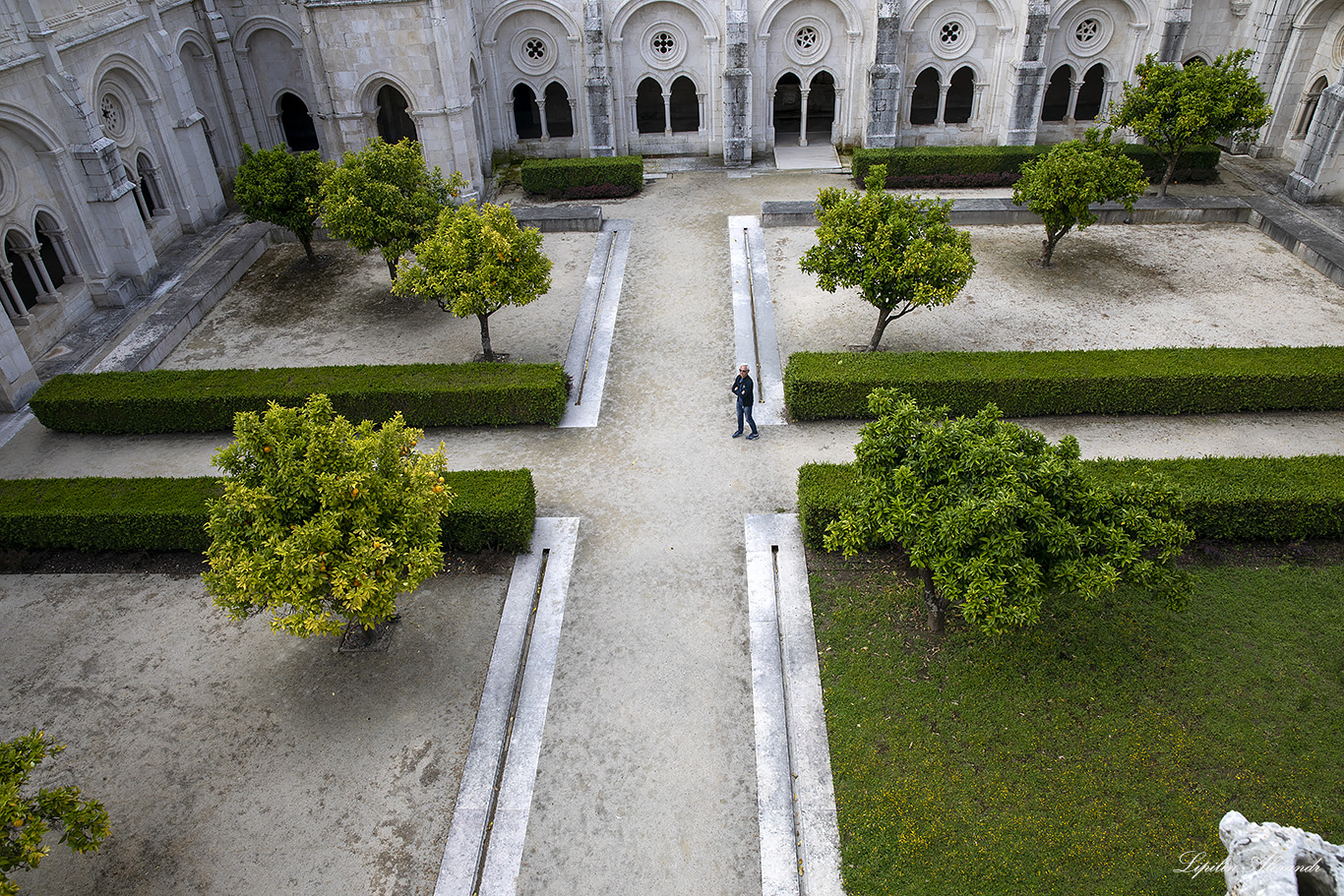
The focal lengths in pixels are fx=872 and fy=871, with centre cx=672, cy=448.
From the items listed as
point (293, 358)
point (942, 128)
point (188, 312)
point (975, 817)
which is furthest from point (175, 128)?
point (975, 817)

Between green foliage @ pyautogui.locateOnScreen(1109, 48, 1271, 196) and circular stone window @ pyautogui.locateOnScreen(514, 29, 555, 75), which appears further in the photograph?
circular stone window @ pyautogui.locateOnScreen(514, 29, 555, 75)

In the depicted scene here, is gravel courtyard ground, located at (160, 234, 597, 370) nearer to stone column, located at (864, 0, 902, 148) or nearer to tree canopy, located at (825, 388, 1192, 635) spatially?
tree canopy, located at (825, 388, 1192, 635)

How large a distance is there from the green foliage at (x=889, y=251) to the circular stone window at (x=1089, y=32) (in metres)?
17.4

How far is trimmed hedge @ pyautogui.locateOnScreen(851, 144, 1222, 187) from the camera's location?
29188 mm

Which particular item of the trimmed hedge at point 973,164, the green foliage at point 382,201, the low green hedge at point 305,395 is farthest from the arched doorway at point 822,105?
the low green hedge at point 305,395

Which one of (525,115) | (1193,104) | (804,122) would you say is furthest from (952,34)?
(525,115)

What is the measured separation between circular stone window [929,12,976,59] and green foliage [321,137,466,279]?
1918 centimetres

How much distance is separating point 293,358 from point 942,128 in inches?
967

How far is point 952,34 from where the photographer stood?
1234 inches

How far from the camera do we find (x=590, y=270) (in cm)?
2509

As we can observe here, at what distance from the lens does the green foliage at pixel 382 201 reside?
2133cm

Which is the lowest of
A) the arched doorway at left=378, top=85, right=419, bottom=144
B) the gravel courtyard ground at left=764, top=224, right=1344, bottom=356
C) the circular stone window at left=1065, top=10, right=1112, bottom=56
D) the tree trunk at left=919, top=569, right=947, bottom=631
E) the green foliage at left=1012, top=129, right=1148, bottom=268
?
the tree trunk at left=919, top=569, right=947, bottom=631

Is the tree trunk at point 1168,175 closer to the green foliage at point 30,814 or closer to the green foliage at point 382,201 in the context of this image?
the green foliage at point 382,201

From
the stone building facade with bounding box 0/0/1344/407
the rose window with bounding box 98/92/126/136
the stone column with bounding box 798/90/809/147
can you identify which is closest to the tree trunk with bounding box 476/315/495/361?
the stone building facade with bounding box 0/0/1344/407
